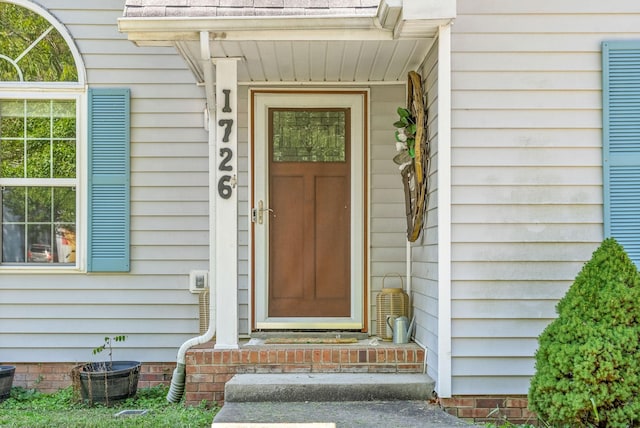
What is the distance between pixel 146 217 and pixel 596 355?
3.39m

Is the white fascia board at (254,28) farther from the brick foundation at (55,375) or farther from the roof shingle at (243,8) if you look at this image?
the brick foundation at (55,375)

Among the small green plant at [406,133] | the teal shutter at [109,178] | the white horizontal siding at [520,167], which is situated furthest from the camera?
the teal shutter at [109,178]

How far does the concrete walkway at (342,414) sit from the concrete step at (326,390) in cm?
4

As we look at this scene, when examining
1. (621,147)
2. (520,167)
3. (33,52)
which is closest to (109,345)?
(33,52)

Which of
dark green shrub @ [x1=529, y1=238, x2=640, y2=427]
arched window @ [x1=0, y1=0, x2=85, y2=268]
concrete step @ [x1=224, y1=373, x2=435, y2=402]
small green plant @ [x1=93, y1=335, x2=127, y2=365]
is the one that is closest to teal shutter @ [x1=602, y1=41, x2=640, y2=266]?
dark green shrub @ [x1=529, y1=238, x2=640, y2=427]

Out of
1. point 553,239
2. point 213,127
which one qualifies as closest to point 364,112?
point 213,127

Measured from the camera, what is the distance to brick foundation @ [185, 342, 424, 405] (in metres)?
4.27

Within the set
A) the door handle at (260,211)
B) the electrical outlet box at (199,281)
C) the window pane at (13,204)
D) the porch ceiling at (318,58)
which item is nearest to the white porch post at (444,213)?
the porch ceiling at (318,58)

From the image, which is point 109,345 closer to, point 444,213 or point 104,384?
point 104,384

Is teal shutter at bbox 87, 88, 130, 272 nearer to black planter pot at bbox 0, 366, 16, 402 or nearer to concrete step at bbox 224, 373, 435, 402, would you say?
black planter pot at bbox 0, 366, 16, 402

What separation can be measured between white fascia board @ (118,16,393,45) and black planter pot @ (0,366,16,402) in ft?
8.54

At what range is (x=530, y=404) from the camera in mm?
3537

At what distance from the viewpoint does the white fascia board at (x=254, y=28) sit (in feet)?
12.7

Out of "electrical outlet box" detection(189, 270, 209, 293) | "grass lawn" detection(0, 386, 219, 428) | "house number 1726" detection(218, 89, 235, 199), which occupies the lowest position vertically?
"grass lawn" detection(0, 386, 219, 428)
